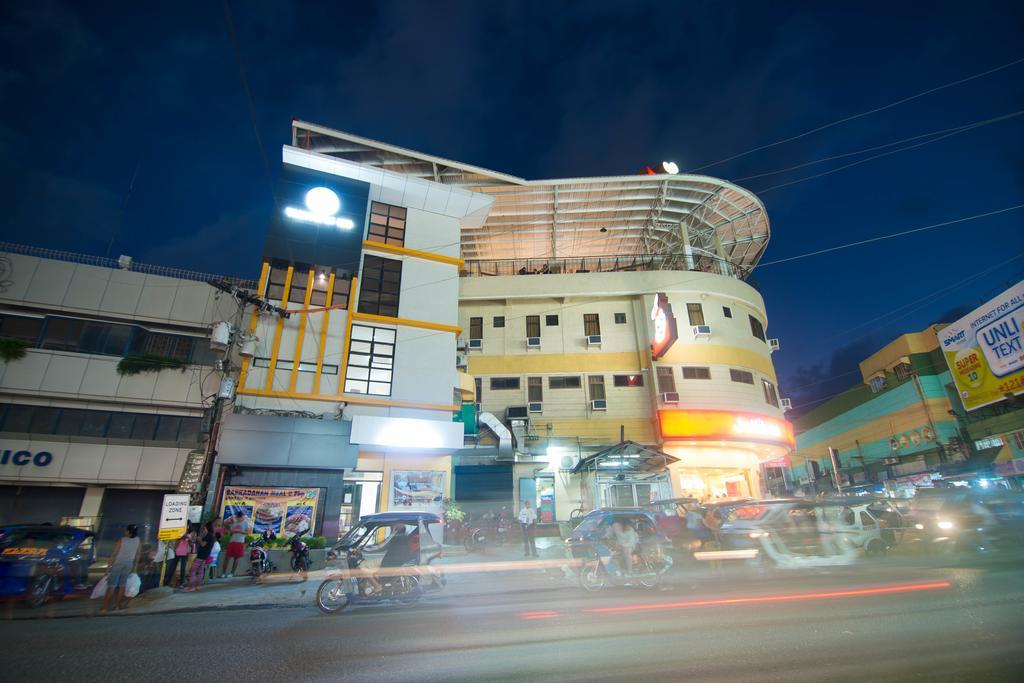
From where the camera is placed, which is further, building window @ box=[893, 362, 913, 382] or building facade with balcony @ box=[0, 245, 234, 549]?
building window @ box=[893, 362, 913, 382]

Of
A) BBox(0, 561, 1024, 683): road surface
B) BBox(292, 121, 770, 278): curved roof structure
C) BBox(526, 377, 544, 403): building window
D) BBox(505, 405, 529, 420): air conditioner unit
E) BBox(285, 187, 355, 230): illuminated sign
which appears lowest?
BBox(0, 561, 1024, 683): road surface

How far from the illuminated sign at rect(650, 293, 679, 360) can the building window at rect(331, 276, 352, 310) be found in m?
15.7

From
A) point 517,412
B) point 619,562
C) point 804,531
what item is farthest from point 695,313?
point 619,562

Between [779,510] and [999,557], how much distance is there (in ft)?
18.8

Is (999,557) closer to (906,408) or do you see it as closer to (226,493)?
(226,493)

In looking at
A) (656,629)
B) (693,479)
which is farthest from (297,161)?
(693,479)

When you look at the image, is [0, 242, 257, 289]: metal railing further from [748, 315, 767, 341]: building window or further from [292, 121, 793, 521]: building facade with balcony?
[748, 315, 767, 341]: building window

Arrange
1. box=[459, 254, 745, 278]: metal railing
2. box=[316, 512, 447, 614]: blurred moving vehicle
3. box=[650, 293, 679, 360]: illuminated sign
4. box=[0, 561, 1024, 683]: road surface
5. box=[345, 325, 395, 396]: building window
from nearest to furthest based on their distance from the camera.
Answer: box=[0, 561, 1024, 683]: road surface
box=[316, 512, 447, 614]: blurred moving vehicle
box=[345, 325, 395, 396]: building window
box=[650, 293, 679, 360]: illuminated sign
box=[459, 254, 745, 278]: metal railing

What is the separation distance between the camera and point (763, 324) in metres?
30.3

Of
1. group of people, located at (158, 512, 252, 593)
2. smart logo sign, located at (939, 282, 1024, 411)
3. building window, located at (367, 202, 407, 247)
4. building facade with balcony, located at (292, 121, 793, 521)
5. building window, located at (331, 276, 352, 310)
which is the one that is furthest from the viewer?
building facade with balcony, located at (292, 121, 793, 521)

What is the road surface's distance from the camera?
16.4 ft

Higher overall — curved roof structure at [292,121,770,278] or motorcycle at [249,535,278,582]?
curved roof structure at [292,121,770,278]

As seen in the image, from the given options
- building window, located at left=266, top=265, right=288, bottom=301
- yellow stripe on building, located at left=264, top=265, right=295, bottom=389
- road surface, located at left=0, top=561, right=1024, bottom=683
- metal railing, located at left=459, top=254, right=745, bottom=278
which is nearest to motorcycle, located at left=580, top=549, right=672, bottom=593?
road surface, located at left=0, top=561, right=1024, bottom=683

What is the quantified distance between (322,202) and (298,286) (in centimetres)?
444
